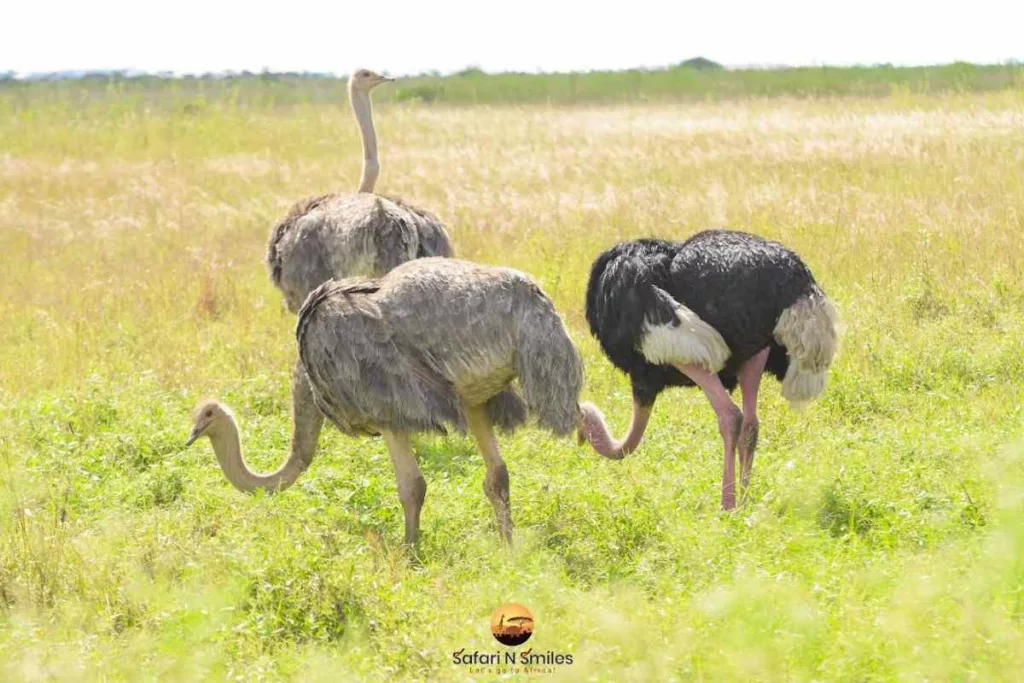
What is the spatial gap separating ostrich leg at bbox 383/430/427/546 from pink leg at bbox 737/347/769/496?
1399 millimetres

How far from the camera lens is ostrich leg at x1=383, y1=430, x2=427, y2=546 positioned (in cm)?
579

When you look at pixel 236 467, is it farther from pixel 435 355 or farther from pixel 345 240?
pixel 345 240

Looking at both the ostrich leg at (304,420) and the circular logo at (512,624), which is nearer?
the circular logo at (512,624)

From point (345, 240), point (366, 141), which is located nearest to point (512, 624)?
point (345, 240)

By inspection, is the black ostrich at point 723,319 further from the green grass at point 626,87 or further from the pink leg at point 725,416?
the green grass at point 626,87

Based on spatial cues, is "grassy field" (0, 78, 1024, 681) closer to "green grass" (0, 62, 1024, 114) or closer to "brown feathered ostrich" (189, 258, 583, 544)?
"brown feathered ostrich" (189, 258, 583, 544)

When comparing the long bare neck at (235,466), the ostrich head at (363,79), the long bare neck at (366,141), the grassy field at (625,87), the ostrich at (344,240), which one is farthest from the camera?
the grassy field at (625,87)

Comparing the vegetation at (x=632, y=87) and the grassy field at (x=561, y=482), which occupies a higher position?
the grassy field at (x=561, y=482)

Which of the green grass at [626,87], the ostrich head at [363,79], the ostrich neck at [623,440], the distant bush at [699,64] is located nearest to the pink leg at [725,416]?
the ostrich neck at [623,440]

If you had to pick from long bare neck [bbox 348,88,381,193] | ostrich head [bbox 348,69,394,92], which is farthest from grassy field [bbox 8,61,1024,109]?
long bare neck [bbox 348,88,381,193]

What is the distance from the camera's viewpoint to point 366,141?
33.1 ft

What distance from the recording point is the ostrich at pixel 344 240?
8.05 metres

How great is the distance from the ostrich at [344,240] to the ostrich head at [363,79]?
1.92 metres

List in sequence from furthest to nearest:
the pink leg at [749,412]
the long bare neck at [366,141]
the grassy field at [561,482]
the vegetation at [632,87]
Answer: the vegetation at [632,87]
the long bare neck at [366,141]
the pink leg at [749,412]
the grassy field at [561,482]
